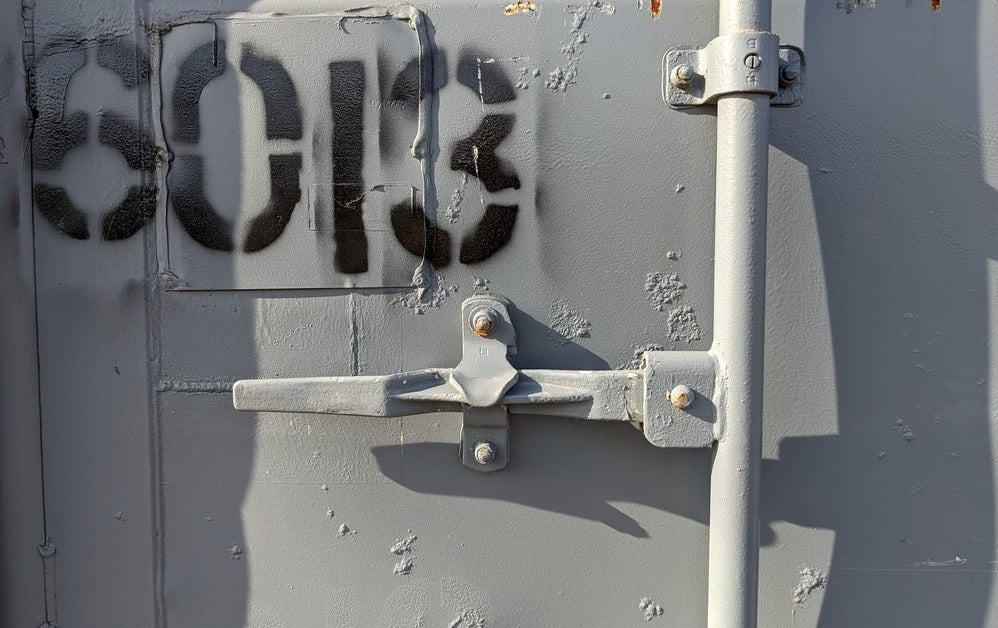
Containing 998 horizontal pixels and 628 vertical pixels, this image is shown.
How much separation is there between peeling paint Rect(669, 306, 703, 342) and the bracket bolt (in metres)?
0.13

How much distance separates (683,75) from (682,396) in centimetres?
51

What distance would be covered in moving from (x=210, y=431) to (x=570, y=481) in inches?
25.7

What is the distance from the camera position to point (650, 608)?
1167mm

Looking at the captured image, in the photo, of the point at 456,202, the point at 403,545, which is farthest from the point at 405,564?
the point at 456,202

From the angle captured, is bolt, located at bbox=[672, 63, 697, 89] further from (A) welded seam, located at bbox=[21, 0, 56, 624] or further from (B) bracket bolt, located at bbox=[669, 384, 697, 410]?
(A) welded seam, located at bbox=[21, 0, 56, 624]

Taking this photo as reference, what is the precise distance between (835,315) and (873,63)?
42 cm

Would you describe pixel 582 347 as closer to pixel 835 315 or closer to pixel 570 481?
pixel 570 481

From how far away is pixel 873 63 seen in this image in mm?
1098

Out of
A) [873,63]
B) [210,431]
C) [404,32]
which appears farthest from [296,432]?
[873,63]

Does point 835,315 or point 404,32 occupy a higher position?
point 404,32

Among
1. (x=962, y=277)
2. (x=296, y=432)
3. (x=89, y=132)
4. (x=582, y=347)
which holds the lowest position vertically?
(x=296, y=432)

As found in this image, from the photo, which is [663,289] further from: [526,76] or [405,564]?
[405,564]

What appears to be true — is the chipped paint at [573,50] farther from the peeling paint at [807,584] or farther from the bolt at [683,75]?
the peeling paint at [807,584]

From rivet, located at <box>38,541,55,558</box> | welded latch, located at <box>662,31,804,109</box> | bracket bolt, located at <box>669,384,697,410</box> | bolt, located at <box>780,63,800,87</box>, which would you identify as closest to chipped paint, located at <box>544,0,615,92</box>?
welded latch, located at <box>662,31,804,109</box>
